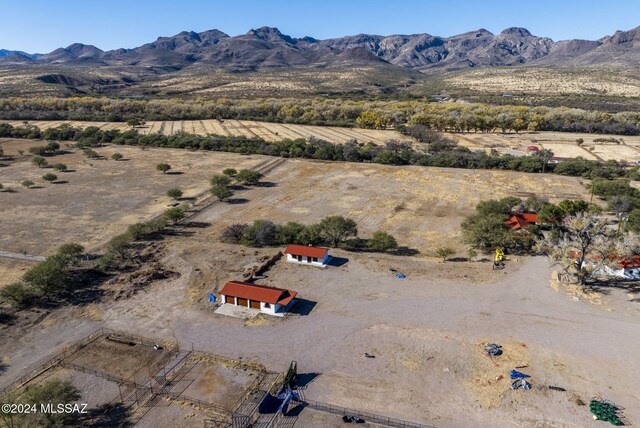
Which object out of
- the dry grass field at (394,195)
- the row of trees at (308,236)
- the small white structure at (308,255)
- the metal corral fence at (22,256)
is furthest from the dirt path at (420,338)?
the metal corral fence at (22,256)

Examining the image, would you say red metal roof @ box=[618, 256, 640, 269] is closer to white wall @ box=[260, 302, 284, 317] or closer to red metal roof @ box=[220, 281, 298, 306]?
red metal roof @ box=[220, 281, 298, 306]

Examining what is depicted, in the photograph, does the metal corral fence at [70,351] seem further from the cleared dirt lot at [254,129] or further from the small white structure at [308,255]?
the cleared dirt lot at [254,129]

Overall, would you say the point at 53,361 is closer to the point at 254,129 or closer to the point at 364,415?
the point at 364,415

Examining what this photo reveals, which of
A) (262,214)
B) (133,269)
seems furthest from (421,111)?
(133,269)

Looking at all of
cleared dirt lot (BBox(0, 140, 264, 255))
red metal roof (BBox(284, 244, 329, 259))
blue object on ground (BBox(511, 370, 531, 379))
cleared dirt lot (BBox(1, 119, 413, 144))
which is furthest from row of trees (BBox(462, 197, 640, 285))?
cleared dirt lot (BBox(1, 119, 413, 144))

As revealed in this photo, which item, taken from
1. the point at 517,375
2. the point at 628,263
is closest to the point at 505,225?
the point at 628,263

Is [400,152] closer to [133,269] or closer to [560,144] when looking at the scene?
[560,144]
